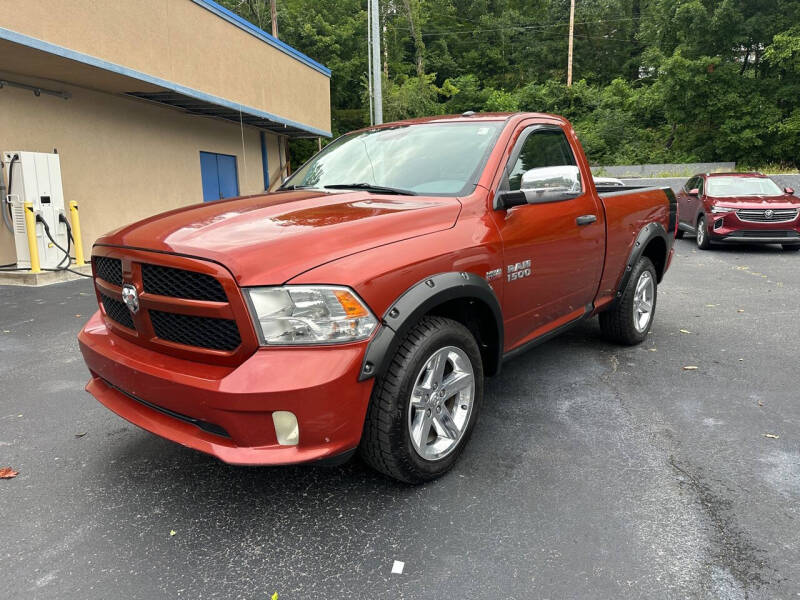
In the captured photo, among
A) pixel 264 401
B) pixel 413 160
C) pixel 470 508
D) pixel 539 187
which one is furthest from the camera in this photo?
pixel 413 160

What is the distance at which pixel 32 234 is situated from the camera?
8.83 m

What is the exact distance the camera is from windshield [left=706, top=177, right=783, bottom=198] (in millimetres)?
12008

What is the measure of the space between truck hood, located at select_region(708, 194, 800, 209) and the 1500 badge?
10.2 meters

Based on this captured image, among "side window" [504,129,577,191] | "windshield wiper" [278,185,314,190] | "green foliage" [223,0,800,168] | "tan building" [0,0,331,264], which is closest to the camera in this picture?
"side window" [504,129,577,191]

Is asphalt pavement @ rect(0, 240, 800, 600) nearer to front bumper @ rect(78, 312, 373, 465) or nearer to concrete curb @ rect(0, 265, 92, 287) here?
front bumper @ rect(78, 312, 373, 465)

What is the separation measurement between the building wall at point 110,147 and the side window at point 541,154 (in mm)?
9431

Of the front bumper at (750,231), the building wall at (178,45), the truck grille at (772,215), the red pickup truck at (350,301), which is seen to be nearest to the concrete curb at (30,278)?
the building wall at (178,45)

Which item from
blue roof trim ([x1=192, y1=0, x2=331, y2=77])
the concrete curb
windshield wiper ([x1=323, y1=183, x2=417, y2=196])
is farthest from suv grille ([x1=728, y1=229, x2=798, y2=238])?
the concrete curb

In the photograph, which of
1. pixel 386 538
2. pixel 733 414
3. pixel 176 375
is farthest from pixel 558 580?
pixel 733 414

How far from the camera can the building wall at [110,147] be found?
977cm

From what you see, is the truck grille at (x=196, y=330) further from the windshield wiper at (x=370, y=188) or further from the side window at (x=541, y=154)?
the side window at (x=541, y=154)

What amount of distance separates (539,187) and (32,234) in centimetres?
862

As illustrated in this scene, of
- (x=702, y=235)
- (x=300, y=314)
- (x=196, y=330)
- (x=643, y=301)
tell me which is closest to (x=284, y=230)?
(x=300, y=314)

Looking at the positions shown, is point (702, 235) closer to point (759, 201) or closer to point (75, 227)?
point (759, 201)
